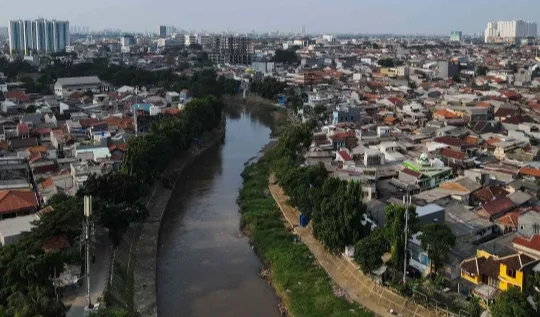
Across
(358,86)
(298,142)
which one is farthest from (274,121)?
(298,142)

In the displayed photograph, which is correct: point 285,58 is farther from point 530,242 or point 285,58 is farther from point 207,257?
point 530,242

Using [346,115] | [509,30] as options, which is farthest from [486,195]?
[509,30]

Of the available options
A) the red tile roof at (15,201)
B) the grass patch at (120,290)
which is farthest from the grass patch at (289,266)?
the red tile roof at (15,201)

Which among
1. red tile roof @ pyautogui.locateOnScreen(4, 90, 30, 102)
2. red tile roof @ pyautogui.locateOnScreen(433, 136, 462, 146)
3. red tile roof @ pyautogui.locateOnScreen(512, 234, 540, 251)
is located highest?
red tile roof @ pyautogui.locateOnScreen(4, 90, 30, 102)

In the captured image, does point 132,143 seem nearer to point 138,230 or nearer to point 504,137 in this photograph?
point 138,230

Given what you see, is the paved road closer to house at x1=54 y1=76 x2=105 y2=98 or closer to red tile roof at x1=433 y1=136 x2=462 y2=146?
red tile roof at x1=433 y1=136 x2=462 y2=146

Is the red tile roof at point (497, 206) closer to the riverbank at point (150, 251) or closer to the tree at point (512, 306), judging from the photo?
the tree at point (512, 306)

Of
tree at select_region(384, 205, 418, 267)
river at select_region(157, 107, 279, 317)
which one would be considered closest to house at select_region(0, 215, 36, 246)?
river at select_region(157, 107, 279, 317)
